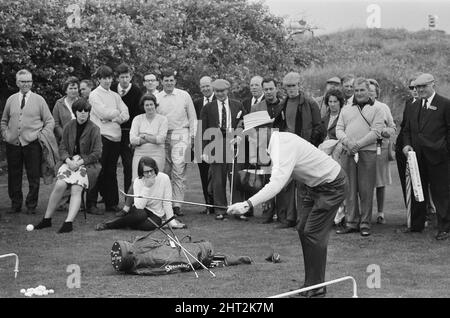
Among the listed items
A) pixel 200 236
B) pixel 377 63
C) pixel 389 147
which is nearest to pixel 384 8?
pixel 377 63

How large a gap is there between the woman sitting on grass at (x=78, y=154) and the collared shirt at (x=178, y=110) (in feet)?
4.49

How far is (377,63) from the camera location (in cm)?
2502

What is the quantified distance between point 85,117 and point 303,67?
11475 millimetres

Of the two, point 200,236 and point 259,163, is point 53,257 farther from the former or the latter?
point 259,163

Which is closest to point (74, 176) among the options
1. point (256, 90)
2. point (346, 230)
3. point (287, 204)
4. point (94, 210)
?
point (94, 210)

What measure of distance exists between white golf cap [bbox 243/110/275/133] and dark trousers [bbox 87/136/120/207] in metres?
2.17

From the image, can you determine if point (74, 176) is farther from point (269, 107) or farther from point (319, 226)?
point (319, 226)

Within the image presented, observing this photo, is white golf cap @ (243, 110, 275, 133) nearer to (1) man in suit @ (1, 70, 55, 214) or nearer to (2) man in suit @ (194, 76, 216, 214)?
(2) man in suit @ (194, 76, 216, 214)

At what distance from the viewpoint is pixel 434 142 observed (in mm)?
11484

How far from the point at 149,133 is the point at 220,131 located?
1085 millimetres

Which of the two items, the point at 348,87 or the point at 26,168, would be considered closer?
the point at 348,87

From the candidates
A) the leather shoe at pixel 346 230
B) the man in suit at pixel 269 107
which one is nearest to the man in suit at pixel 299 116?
the man in suit at pixel 269 107

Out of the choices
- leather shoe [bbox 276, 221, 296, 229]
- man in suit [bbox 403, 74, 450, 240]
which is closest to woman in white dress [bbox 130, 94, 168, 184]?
leather shoe [bbox 276, 221, 296, 229]

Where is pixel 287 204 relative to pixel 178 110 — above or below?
below
